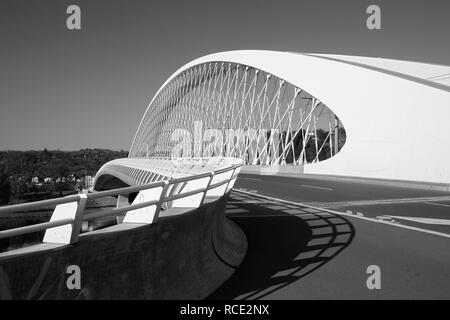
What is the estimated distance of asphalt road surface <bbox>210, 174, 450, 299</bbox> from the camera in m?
4.82

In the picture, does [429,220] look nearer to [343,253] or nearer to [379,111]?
[343,253]

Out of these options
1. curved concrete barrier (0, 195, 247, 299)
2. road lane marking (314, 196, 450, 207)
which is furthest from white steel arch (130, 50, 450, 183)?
curved concrete barrier (0, 195, 247, 299)

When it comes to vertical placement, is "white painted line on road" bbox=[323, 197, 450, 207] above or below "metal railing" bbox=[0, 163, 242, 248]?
Result: below

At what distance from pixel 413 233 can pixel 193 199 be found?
5041mm

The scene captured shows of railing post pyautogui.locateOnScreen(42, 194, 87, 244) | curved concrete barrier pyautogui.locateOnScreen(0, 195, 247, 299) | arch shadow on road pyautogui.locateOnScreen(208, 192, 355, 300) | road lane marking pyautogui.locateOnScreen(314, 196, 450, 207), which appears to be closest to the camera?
curved concrete barrier pyautogui.locateOnScreen(0, 195, 247, 299)

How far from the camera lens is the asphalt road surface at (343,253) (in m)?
4.82

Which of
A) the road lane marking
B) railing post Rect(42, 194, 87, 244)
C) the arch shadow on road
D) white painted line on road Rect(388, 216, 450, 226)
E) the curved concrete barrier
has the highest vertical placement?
railing post Rect(42, 194, 87, 244)

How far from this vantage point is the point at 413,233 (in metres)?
8.29

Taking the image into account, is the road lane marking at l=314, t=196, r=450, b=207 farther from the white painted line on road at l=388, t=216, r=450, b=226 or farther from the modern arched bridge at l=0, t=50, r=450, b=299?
the white painted line on road at l=388, t=216, r=450, b=226

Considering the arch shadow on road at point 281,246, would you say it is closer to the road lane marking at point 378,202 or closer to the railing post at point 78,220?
the road lane marking at point 378,202

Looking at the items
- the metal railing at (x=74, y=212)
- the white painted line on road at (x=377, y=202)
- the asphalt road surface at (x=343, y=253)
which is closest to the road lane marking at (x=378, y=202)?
the white painted line on road at (x=377, y=202)

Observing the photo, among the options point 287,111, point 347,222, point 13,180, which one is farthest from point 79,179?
point 347,222

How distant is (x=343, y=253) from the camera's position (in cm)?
662
